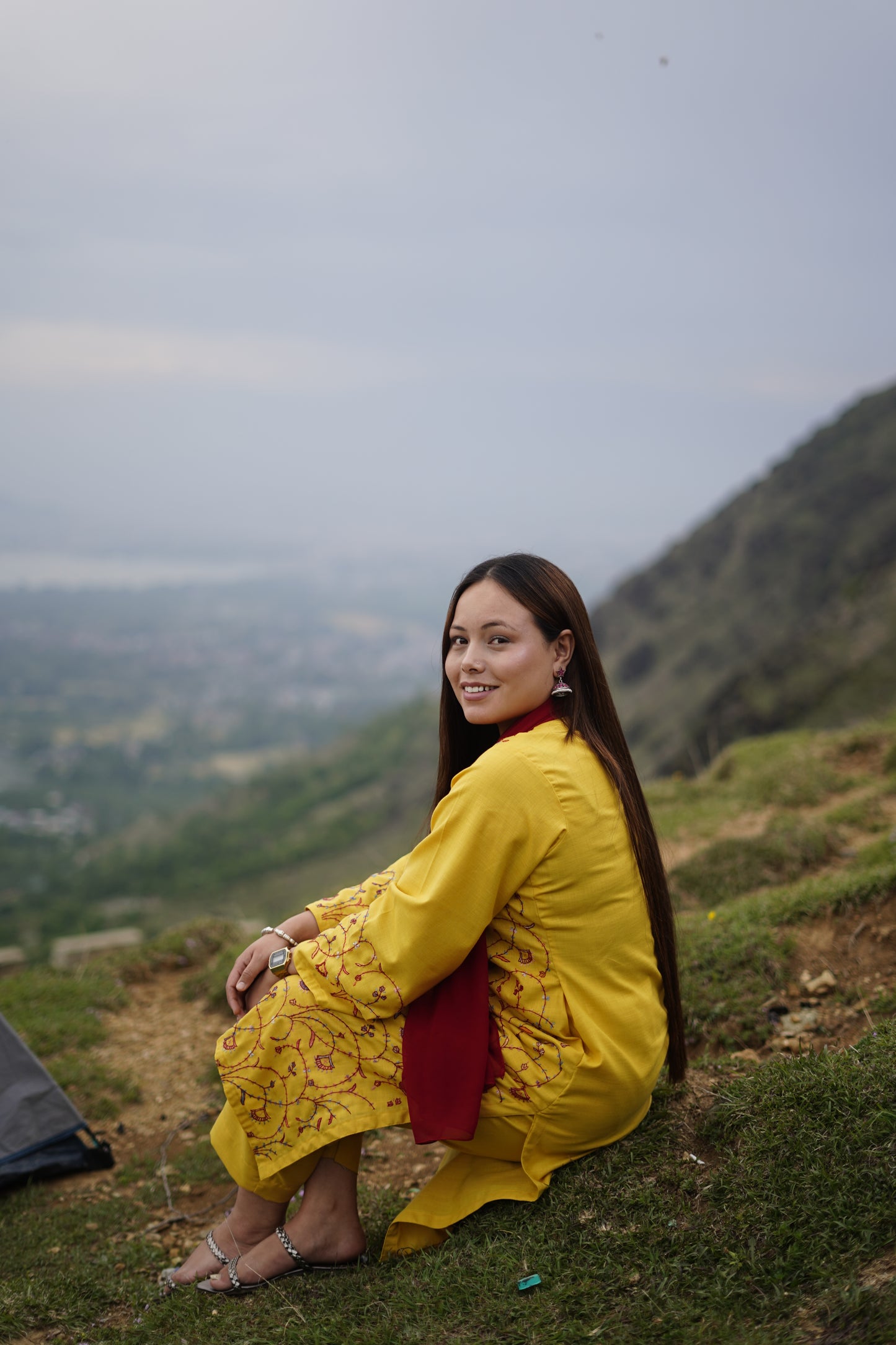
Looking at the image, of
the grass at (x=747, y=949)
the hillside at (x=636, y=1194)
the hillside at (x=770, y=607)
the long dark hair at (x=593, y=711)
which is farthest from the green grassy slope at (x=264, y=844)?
the long dark hair at (x=593, y=711)

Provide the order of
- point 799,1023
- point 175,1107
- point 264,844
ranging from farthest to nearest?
point 264,844 < point 175,1107 < point 799,1023

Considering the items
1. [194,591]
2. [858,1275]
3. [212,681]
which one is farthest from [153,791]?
[194,591]

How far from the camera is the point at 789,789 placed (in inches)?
287

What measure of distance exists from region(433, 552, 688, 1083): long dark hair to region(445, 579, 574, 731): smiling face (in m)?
0.03

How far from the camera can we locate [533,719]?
2.90m

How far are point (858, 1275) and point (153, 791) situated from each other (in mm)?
70267

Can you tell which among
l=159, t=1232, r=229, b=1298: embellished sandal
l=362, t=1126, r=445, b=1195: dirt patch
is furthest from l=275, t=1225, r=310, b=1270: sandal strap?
l=362, t=1126, r=445, b=1195: dirt patch

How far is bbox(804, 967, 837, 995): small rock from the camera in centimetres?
394

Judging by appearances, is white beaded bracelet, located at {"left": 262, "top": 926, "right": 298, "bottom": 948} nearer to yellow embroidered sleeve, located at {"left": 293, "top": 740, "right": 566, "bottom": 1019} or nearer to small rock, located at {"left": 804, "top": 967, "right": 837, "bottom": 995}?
yellow embroidered sleeve, located at {"left": 293, "top": 740, "right": 566, "bottom": 1019}

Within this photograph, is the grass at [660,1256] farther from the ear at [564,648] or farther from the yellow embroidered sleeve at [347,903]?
the ear at [564,648]

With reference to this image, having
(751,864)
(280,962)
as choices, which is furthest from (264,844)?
(280,962)

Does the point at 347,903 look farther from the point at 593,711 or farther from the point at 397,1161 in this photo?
the point at 397,1161

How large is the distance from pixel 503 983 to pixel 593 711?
852 millimetres

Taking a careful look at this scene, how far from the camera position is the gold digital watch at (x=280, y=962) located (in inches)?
111
